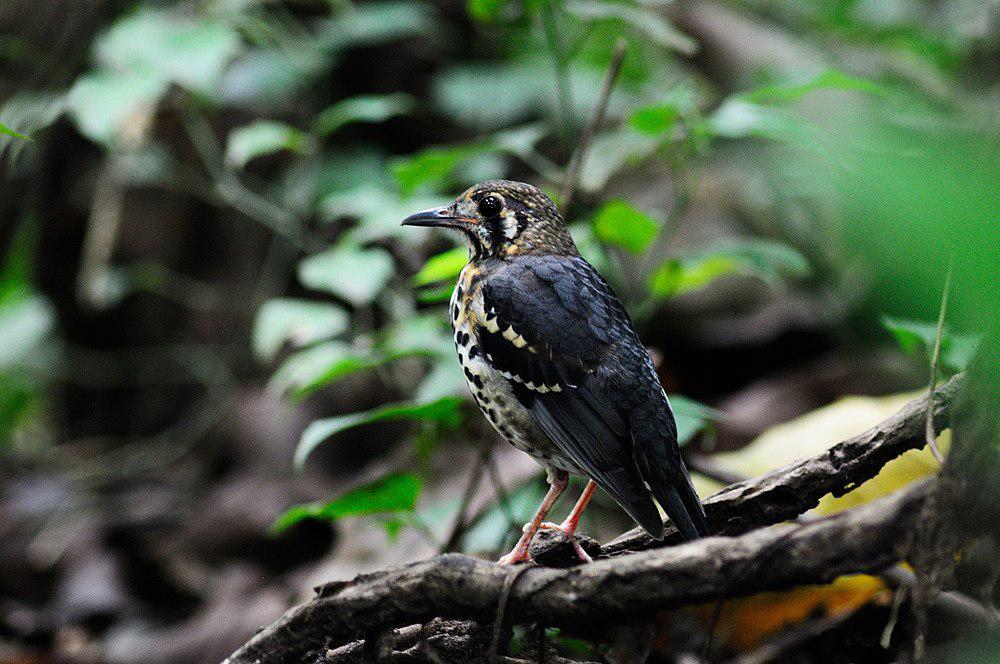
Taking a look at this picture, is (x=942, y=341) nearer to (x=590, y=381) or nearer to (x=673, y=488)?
(x=673, y=488)

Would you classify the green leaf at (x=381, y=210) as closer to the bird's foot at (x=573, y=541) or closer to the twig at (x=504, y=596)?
the bird's foot at (x=573, y=541)

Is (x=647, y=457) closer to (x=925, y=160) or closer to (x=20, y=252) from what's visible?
(x=925, y=160)

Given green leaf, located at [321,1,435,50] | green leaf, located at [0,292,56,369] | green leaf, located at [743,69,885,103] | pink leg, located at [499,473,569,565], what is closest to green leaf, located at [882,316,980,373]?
green leaf, located at [743,69,885,103]

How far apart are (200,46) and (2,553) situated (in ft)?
11.4

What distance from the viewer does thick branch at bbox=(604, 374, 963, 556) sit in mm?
2055

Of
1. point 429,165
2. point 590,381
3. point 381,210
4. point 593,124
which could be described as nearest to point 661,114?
point 593,124

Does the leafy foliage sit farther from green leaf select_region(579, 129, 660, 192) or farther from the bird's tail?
the bird's tail

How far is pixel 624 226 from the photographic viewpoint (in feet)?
12.1

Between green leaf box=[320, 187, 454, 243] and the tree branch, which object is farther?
green leaf box=[320, 187, 454, 243]

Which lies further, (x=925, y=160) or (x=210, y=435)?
(x=210, y=435)

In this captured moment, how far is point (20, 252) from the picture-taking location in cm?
683

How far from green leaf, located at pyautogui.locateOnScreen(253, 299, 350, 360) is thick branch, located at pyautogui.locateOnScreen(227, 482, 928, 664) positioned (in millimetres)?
1782

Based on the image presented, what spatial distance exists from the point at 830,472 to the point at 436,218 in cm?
168

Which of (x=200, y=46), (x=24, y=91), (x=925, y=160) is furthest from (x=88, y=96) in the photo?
(x=925, y=160)
